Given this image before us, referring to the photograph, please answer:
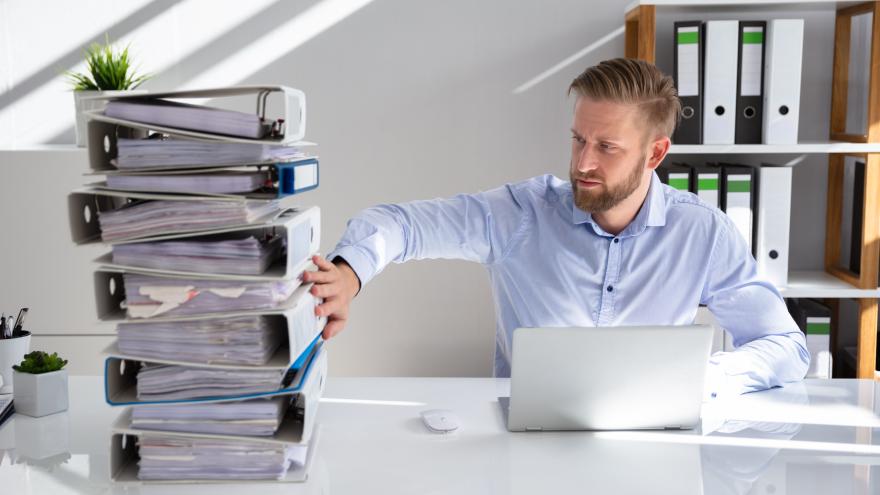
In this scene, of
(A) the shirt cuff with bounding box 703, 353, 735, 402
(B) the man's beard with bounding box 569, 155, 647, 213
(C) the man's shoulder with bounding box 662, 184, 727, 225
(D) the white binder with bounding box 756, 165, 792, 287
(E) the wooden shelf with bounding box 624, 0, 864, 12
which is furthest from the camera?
(D) the white binder with bounding box 756, 165, 792, 287

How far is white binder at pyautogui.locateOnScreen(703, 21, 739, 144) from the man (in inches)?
32.1

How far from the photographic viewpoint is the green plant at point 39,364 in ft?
5.22

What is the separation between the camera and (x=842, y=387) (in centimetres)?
178

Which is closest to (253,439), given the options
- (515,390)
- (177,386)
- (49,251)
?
(177,386)

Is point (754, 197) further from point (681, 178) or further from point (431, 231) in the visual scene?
point (431, 231)

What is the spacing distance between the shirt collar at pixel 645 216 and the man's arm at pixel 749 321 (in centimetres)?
15

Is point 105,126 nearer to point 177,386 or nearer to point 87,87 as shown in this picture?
point 177,386

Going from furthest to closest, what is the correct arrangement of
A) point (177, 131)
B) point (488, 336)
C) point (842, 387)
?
point (488, 336)
point (842, 387)
point (177, 131)

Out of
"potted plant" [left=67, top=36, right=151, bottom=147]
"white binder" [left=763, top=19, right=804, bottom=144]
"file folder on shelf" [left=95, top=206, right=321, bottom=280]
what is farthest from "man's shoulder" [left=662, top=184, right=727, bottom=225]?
"potted plant" [left=67, top=36, right=151, bottom=147]

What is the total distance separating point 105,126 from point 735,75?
218 cm

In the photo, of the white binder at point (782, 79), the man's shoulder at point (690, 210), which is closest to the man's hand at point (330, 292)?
the man's shoulder at point (690, 210)

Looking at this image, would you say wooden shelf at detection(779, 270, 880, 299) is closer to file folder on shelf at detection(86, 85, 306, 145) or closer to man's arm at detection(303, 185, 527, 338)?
man's arm at detection(303, 185, 527, 338)

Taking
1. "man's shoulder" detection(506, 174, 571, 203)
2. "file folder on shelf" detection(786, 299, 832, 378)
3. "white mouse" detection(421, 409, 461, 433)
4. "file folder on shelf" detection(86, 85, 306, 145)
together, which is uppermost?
"file folder on shelf" detection(86, 85, 306, 145)

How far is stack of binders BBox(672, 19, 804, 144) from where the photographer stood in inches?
111
